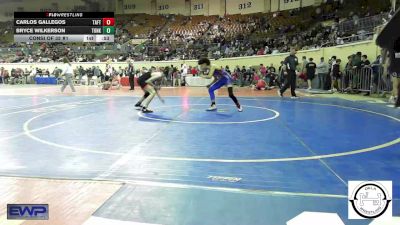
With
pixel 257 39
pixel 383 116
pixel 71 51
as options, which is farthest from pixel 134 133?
pixel 71 51

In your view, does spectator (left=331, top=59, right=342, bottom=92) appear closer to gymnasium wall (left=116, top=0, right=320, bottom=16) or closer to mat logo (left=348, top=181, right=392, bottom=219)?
mat logo (left=348, top=181, right=392, bottom=219)

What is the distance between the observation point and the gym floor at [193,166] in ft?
11.6

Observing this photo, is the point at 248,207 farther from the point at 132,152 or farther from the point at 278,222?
the point at 132,152

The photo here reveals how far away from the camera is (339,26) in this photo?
22.8 meters

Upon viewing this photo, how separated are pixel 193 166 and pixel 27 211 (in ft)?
7.52

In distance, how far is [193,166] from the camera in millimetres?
5129

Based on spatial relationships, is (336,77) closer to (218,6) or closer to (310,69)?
(310,69)

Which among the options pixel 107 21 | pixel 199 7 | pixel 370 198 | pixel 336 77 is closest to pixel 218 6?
pixel 199 7

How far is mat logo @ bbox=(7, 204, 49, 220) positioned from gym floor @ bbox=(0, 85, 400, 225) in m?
0.05

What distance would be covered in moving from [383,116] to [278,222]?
25.9 feet

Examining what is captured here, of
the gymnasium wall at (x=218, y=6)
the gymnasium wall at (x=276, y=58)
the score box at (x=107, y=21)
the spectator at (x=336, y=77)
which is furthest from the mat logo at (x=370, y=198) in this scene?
the gymnasium wall at (x=218, y=6)
